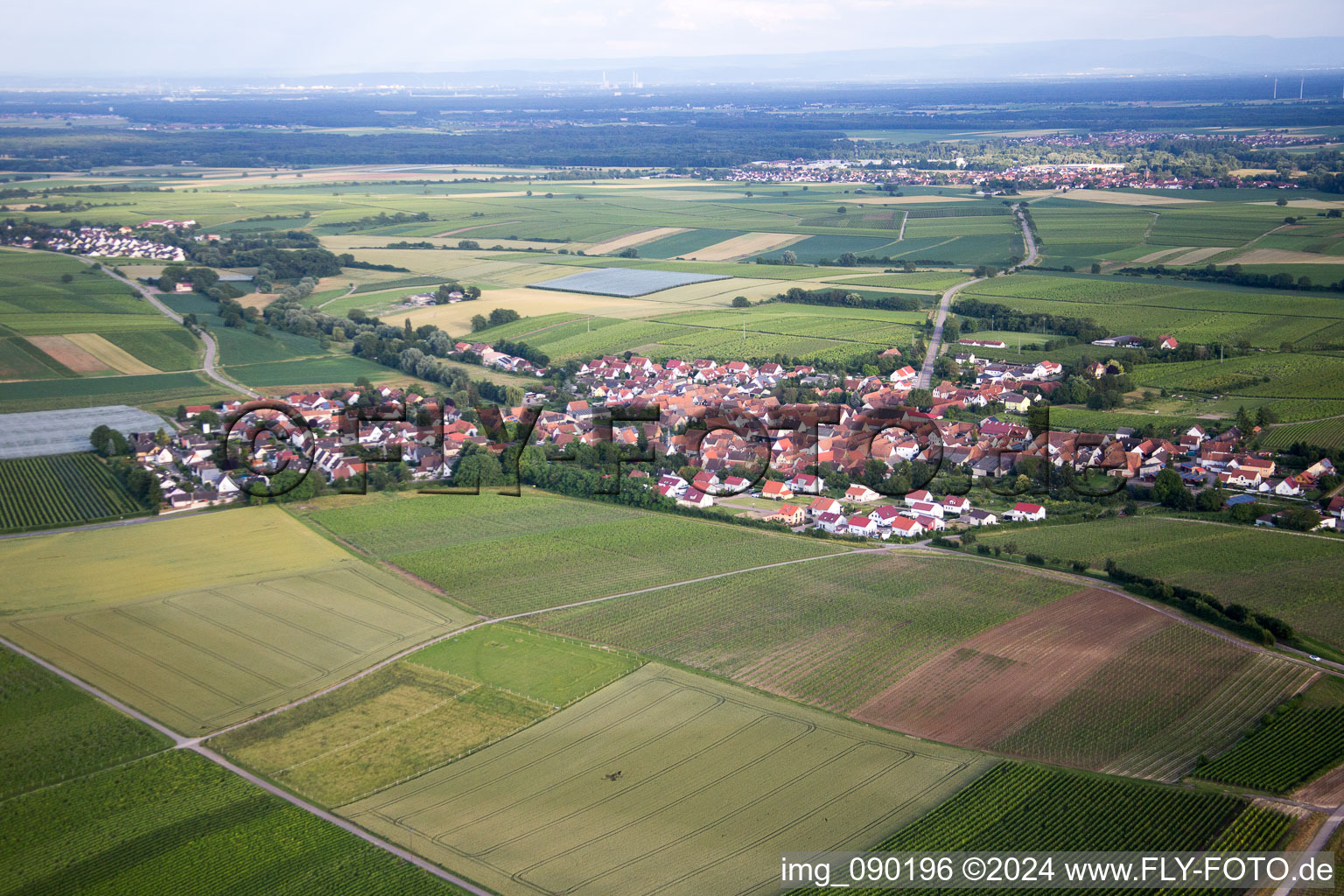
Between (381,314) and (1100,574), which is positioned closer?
(1100,574)

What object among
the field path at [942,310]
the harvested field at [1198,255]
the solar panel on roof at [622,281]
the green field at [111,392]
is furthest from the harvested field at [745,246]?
the green field at [111,392]

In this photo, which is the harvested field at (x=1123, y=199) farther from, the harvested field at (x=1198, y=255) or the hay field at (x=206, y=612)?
the hay field at (x=206, y=612)

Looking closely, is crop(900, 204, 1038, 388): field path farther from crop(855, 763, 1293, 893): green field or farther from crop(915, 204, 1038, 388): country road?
crop(855, 763, 1293, 893): green field

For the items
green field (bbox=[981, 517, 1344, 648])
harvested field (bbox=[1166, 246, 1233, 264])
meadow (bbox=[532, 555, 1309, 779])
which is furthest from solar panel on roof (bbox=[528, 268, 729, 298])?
meadow (bbox=[532, 555, 1309, 779])

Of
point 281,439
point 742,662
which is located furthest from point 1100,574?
point 281,439

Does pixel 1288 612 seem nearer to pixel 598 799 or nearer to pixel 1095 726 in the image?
pixel 1095 726

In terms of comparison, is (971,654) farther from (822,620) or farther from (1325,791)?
(1325,791)
